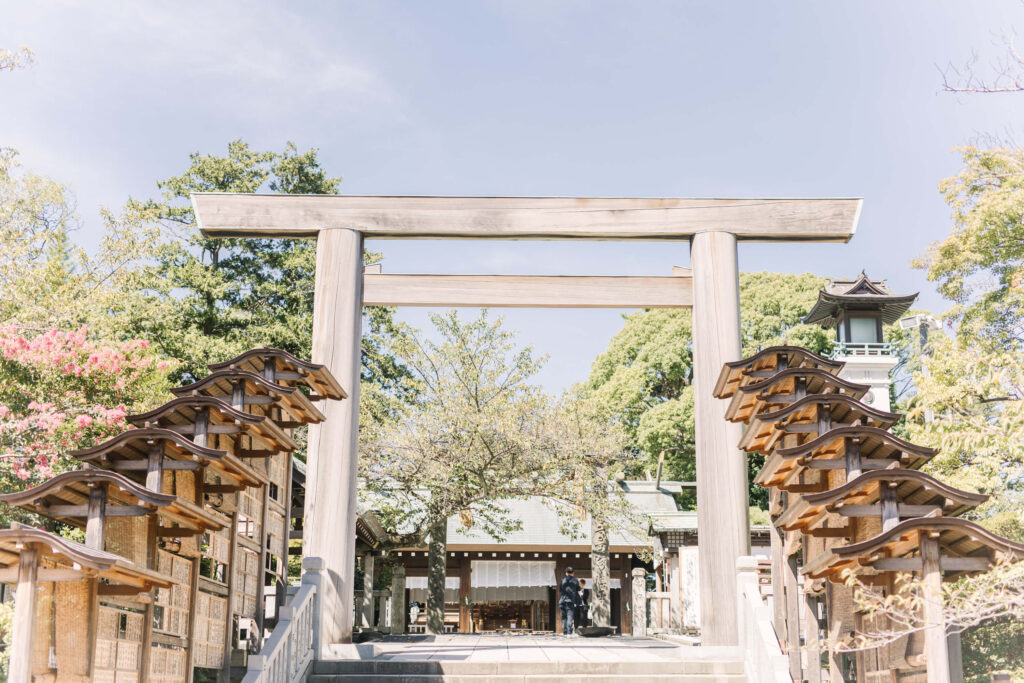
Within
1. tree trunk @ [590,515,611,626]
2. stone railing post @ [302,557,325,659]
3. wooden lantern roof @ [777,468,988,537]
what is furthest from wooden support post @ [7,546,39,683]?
tree trunk @ [590,515,611,626]

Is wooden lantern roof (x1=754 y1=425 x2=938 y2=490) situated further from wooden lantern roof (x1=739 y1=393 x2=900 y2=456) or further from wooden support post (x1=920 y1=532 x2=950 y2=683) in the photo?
wooden support post (x1=920 y1=532 x2=950 y2=683)

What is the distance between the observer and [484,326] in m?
18.0

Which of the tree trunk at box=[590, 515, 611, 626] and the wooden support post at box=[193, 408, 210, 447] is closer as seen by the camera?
the wooden support post at box=[193, 408, 210, 447]

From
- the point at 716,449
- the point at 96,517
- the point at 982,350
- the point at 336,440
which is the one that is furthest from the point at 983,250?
the point at 96,517

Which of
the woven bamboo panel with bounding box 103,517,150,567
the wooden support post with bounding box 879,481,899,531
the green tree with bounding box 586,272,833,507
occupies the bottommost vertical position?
the woven bamboo panel with bounding box 103,517,150,567

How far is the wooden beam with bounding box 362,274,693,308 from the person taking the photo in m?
9.47

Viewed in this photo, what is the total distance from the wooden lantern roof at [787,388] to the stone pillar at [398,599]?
50.9 ft

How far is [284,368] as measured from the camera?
26.9 feet

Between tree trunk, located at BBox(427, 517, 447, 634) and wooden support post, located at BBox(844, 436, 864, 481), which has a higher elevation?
wooden support post, located at BBox(844, 436, 864, 481)

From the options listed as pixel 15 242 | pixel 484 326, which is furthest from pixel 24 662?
pixel 484 326

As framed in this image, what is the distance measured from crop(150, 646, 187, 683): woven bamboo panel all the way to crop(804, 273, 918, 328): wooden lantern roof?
21.1 meters

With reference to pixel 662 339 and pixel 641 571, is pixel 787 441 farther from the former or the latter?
pixel 662 339

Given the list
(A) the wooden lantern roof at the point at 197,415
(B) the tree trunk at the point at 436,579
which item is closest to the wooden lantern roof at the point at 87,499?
(A) the wooden lantern roof at the point at 197,415

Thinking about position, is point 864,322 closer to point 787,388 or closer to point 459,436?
point 459,436
